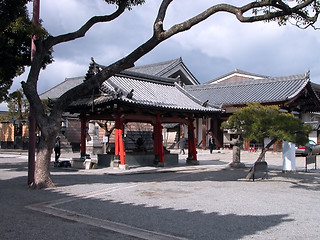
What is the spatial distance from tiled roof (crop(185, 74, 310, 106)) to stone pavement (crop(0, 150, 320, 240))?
1309 centimetres

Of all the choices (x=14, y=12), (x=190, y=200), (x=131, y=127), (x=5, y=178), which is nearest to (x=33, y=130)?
(x=5, y=178)

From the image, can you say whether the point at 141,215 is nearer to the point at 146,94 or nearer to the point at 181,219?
the point at 181,219

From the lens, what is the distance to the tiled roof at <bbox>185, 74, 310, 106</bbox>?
83.3 ft

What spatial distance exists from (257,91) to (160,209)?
72.5 feet

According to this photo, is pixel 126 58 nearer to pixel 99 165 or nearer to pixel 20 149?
pixel 99 165

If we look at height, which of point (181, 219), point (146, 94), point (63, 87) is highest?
point (63, 87)

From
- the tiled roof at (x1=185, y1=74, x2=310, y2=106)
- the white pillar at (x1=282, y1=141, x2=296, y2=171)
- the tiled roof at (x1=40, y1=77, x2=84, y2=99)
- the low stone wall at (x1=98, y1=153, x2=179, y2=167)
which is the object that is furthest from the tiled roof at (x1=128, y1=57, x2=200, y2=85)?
the white pillar at (x1=282, y1=141, x2=296, y2=171)

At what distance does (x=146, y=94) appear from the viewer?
18062 millimetres

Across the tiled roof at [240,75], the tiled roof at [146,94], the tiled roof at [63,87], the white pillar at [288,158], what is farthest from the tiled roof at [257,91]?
the tiled roof at [63,87]

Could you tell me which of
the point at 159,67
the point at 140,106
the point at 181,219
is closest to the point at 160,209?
the point at 181,219

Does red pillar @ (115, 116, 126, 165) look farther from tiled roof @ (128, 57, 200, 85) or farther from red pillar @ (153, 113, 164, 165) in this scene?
tiled roof @ (128, 57, 200, 85)

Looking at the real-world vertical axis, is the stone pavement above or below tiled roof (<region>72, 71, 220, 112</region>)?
below

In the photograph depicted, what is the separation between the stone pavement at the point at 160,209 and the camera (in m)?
6.20

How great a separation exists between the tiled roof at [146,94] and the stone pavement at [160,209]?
407 cm
